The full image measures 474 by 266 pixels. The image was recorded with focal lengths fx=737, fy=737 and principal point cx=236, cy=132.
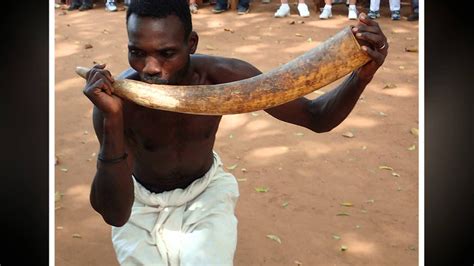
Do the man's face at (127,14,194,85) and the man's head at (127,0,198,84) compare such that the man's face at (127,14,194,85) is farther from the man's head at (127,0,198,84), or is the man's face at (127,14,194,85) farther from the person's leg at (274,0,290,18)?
the person's leg at (274,0,290,18)

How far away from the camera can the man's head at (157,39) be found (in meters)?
2.70

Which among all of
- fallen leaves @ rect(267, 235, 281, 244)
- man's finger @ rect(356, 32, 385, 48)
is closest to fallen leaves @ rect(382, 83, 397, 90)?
fallen leaves @ rect(267, 235, 281, 244)

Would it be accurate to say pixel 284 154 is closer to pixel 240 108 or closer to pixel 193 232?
pixel 193 232

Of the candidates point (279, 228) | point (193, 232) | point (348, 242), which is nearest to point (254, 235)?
point (279, 228)

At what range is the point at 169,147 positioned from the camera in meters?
3.18

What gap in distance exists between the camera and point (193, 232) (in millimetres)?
3025

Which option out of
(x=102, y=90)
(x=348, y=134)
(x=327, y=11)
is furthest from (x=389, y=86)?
(x=102, y=90)

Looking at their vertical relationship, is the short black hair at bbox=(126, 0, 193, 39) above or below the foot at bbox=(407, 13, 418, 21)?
above

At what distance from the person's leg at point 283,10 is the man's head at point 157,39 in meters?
6.10

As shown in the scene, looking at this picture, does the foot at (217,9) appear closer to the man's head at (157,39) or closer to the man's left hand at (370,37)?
the man's head at (157,39)

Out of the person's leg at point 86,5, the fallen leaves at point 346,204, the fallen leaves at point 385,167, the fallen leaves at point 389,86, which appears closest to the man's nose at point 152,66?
the fallen leaves at point 346,204

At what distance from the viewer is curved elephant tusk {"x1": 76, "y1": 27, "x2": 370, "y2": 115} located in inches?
98.7

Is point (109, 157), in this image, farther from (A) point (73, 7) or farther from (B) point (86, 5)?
(A) point (73, 7)

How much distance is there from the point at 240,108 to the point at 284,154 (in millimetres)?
3118
